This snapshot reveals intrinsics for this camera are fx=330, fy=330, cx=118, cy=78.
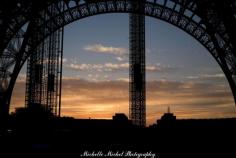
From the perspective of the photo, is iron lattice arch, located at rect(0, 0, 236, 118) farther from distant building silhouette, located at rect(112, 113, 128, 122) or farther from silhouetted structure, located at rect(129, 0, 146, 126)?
distant building silhouette, located at rect(112, 113, 128, 122)

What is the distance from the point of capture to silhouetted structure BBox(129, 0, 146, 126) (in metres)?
38.8

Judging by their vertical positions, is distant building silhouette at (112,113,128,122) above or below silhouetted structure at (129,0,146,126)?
below

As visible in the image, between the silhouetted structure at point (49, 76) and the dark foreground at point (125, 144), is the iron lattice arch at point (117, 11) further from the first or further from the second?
the dark foreground at point (125, 144)

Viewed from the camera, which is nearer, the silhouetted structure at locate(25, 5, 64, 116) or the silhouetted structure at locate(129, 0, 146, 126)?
the silhouetted structure at locate(25, 5, 64, 116)

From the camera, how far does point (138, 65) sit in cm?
3806

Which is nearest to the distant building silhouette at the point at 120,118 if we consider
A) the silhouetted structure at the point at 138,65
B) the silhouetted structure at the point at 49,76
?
the silhouetted structure at the point at 138,65

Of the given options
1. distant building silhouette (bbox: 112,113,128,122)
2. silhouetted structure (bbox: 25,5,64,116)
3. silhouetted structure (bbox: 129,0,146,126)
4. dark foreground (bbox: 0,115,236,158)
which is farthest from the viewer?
distant building silhouette (bbox: 112,113,128,122)

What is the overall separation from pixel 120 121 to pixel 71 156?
23848 millimetres

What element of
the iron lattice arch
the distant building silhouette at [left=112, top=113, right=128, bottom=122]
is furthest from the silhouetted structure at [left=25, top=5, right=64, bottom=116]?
the distant building silhouette at [left=112, top=113, right=128, bottom=122]

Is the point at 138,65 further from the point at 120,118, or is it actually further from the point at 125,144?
the point at 125,144

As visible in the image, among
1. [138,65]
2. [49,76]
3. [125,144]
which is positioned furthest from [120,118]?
[125,144]

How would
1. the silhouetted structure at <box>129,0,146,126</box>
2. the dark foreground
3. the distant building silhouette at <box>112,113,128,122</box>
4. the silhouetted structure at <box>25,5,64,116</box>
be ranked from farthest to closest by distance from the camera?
the distant building silhouette at <box>112,113,128,122</box> < the silhouetted structure at <box>129,0,146,126</box> < the silhouetted structure at <box>25,5,64,116</box> < the dark foreground

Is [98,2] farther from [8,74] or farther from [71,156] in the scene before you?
[71,156]

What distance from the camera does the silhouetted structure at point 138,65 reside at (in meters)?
38.8
